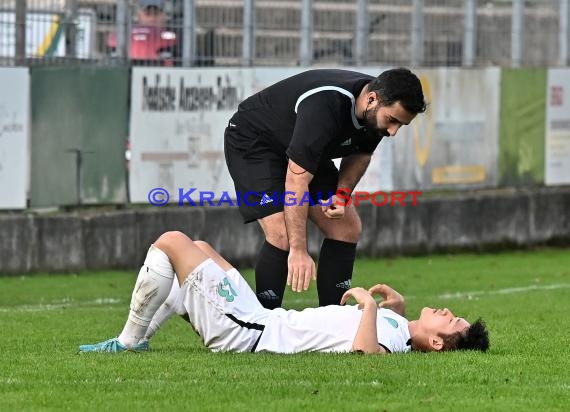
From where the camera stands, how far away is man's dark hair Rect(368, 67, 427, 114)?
8.47 metres

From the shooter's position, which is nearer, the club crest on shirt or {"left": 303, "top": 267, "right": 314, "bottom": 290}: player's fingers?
{"left": 303, "top": 267, "right": 314, "bottom": 290}: player's fingers

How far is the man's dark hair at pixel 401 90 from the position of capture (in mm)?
8469

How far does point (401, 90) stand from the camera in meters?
→ 8.46

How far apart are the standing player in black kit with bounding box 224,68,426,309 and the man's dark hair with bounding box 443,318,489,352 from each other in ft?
3.05

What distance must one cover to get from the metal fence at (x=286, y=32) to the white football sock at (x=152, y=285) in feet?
23.1

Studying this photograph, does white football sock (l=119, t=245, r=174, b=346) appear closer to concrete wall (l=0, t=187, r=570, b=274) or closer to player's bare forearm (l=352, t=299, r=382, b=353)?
player's bare forearm (l=352, t=299, r=382, b=353)

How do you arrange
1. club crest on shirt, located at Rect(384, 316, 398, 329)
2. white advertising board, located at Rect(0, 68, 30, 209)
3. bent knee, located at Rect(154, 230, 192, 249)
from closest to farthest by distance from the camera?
bent knee, located at Rect(154, 230, 192, 249), club crest on shirt, located at Rect(384, 316, 398, 329), white advertising board, located at Rect(0, 68, 30, 209)

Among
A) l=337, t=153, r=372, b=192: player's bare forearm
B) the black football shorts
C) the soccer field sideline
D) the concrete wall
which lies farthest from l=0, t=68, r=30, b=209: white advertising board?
l=337, t=153, r=372, b=192: player's bare forearm

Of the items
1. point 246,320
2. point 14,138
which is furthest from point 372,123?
point 14,138

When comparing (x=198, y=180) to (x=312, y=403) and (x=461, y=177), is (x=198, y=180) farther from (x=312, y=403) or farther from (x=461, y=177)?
(x=312, y=403)

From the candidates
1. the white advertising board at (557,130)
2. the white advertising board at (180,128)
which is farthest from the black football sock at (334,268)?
the white advertising board at (557,130)

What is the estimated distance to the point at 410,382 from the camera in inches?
292

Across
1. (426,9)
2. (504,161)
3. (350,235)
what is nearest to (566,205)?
(504,161)
